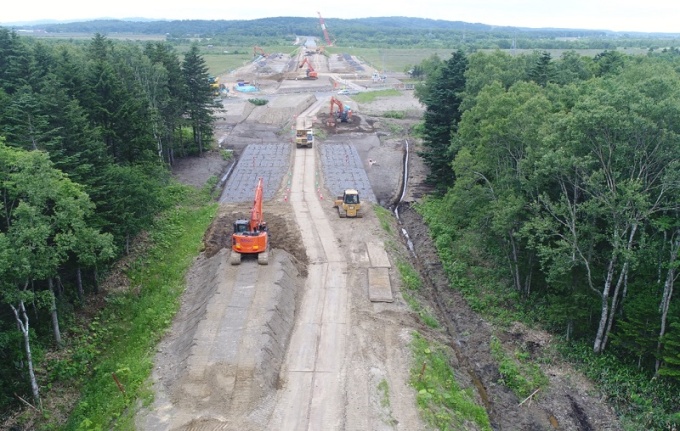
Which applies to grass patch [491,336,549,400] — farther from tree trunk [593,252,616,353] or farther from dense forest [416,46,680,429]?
tree trunk [593,252,616,353]

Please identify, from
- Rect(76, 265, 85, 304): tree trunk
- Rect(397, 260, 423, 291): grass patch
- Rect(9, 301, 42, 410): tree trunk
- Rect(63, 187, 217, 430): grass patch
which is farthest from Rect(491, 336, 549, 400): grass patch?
Rect(76, 265, 85, 304): tree trunk

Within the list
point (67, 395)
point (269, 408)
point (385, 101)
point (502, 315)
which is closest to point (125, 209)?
point (67, 395)

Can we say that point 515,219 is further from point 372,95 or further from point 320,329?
point 372,95

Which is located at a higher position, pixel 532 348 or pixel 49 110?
pixel 49 110

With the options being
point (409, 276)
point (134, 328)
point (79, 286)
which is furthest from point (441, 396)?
point (79, 286)

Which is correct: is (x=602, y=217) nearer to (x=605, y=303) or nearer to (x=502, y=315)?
(x=605, y=303)

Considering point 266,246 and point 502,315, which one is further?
point 266,246

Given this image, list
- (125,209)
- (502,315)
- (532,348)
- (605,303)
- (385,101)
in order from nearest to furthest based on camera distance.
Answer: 1. (605,303)
2. (532,348)
3. (502,315)
4. (125,209)
5. (385,101)

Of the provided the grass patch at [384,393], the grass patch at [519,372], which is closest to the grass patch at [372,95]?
the grass patch at [519,372]
